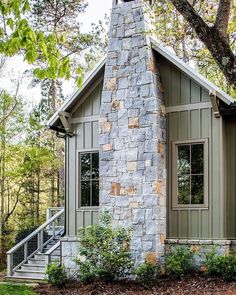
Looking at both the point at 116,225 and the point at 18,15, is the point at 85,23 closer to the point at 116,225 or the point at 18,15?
the point at 116,225

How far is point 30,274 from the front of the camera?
40.0 ft

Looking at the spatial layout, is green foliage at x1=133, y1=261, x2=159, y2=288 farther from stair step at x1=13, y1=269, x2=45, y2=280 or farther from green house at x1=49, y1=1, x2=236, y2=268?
stair step at x1=13, y1=269, x2=45, y2=280

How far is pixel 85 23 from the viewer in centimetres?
2047

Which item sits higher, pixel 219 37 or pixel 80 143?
pixel 219 37

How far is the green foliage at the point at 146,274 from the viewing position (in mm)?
9602

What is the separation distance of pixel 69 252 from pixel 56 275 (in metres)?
0.93

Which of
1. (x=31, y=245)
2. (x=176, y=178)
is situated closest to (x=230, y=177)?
(x=176, y=178)

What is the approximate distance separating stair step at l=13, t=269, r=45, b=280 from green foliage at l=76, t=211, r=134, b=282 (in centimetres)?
202

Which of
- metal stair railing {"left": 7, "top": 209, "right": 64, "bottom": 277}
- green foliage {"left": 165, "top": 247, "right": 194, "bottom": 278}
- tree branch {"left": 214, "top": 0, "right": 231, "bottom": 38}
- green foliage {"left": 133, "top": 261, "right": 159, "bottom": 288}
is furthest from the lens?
metal stair railing {"left": 7, "top": 209, "right": 64, "bottom": 277}

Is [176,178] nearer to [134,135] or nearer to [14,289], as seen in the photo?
[134,135]

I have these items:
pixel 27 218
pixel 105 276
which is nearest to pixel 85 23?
pixel 27 218

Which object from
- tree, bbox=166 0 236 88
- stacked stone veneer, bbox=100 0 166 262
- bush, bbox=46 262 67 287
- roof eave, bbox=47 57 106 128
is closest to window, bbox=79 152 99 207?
stacked stone veneer, bbox=100 0 166 262

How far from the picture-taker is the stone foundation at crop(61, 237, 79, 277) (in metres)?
11.2

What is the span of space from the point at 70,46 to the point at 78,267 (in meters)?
11.7
